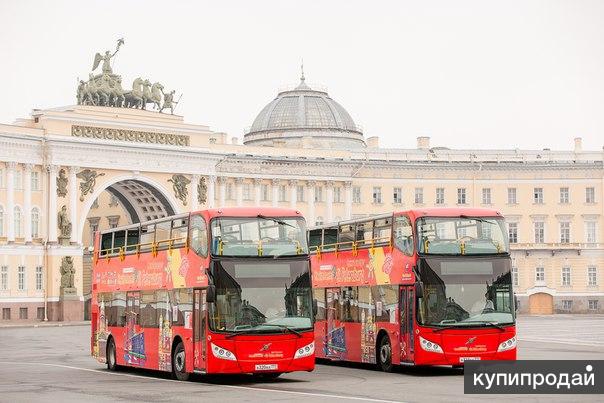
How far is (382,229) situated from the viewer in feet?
115

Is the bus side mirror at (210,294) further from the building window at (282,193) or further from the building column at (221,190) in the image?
the building window at (282,193)

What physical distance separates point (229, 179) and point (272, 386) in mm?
67814

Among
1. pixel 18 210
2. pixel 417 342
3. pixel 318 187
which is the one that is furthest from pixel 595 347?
pixel 318 187

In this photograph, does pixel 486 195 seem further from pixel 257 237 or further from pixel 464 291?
pixel 257 237

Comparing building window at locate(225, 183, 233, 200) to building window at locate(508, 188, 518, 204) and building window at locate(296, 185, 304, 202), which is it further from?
building window at locate(508, 188, 518, 204)

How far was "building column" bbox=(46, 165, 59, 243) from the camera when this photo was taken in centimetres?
8612

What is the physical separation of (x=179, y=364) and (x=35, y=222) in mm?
55991

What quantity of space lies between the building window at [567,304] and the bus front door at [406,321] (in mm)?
73388

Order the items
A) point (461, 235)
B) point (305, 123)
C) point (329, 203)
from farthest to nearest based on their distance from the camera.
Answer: point (305, 123)
point (329, 203)
point (461, 235)

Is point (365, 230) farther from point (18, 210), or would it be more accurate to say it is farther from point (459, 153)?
point (459, 153)

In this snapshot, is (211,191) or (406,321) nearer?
(406,321)

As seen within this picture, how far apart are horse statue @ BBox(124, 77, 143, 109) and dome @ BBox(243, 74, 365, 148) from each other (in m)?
18.1

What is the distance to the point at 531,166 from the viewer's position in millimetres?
105750

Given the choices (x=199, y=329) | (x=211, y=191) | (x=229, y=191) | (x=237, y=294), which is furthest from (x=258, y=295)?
(x=229, y=191)
